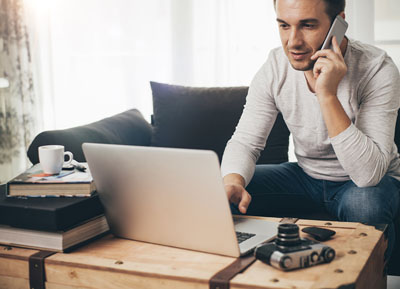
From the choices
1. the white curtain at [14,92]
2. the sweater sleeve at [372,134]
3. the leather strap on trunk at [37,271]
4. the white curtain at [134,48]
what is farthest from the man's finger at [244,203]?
the white curtain at [14,92]

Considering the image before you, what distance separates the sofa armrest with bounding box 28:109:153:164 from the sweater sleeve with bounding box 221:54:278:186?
56 centimetres

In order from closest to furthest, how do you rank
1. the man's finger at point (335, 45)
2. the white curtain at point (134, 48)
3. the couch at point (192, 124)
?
1. the man's finger at point (335, 45)
2. the couch at point (192, 124)
3. the white curtain at point (134, 48)

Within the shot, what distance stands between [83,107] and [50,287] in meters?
2.19

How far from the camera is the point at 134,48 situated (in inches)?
124

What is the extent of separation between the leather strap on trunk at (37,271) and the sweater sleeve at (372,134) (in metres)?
0.82

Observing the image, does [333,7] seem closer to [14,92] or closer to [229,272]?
[229,272]

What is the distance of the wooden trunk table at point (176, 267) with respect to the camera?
Result: 1.00 meters

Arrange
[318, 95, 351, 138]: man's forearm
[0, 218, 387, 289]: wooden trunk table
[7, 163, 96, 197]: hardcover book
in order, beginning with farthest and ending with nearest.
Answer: [318, 95, 351, 138]: man's forearm → [7, 163, 96, 197]: hardcover book → [0, 218, 387, 289]: wooden trunk table

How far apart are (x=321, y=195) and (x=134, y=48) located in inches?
68.6

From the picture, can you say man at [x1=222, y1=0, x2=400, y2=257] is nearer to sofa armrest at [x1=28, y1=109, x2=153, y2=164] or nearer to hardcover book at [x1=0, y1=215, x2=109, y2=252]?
hardcover book at [x1=0, y1=215, x2=109, y2=252]

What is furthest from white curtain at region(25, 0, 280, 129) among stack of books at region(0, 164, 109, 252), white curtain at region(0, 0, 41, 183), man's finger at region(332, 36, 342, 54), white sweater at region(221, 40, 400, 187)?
stack of books at region(0, 164, 109, 252)

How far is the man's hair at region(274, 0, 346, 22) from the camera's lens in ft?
5.26

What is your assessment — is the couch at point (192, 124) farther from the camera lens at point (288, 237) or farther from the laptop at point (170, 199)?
the camera lens at point (288, 237)

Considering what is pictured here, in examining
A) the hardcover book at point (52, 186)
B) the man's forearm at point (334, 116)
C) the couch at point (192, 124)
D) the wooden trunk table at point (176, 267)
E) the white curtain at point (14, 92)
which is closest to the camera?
the wooden trunk table at point (176, 267)
